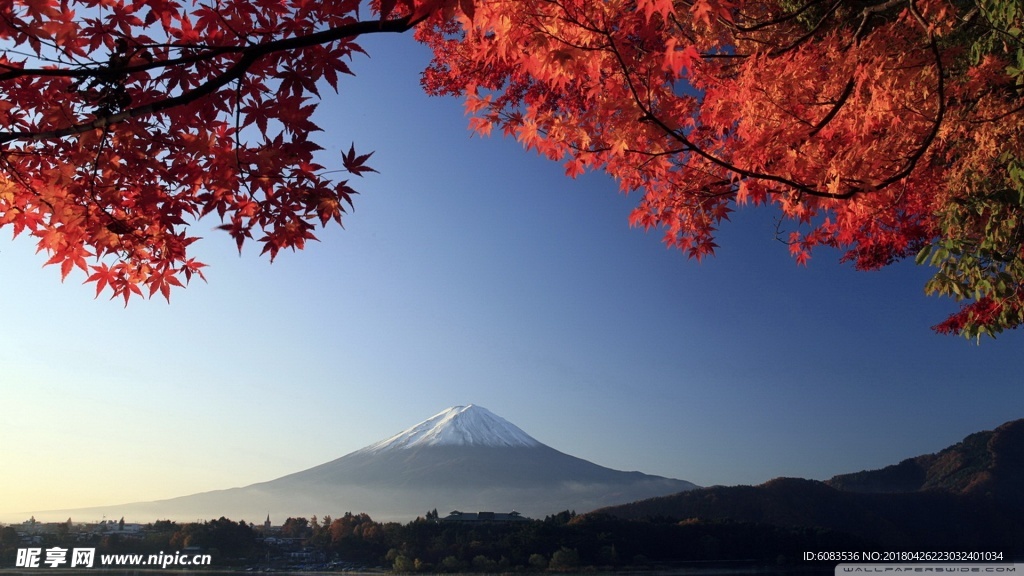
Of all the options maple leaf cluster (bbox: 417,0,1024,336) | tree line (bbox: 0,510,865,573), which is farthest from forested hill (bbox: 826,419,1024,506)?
maple leaf cluster (bbox: 417,0,1024,336)

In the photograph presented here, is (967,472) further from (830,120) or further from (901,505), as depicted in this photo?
(830,120)

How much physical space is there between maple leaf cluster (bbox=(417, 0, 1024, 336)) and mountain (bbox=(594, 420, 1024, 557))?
10.8m

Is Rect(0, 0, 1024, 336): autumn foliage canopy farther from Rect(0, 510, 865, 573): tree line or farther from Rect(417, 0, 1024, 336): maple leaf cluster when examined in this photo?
Rect(0, 510, 865, 573): tree line

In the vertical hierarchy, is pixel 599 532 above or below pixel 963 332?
below

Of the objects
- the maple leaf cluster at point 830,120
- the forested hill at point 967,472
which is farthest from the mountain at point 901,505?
the maple leaf cluster at point 830,120

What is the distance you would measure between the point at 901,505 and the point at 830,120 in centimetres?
1698

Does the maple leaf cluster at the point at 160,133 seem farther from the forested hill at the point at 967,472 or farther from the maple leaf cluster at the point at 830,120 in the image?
the forested hill at the point at 967,472

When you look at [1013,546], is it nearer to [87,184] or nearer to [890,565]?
[890,565]

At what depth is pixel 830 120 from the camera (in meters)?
4.57

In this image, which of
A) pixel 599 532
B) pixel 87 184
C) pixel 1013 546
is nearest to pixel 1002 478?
pixel 1013 546

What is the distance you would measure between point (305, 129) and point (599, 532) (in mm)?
13062

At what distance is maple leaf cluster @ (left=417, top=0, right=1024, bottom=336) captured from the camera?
4.15 metres

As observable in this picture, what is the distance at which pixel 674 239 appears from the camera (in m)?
5.57

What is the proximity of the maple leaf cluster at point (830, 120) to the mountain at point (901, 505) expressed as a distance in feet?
35.4
